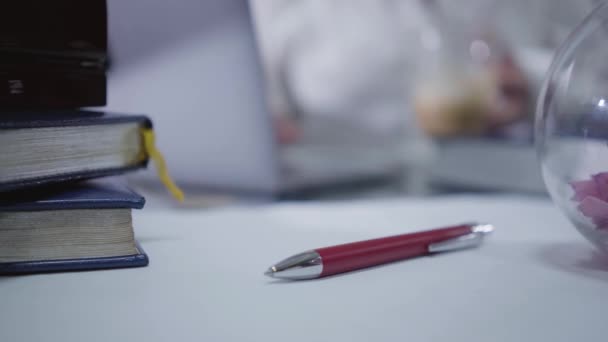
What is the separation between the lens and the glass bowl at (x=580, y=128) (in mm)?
333

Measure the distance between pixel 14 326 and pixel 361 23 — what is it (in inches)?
23.8

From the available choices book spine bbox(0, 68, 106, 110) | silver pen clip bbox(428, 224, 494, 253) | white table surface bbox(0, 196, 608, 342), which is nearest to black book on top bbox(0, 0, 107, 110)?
book spine bbox(0, 68, 106, 110)

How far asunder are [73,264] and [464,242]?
0.26m

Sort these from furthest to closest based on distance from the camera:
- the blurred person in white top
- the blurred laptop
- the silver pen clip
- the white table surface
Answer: the blurred person in white top → the blurred laptop → the silver pen clip → the white table surface

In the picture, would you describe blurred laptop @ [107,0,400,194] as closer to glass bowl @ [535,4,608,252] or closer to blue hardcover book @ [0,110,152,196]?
blue hardcover book @ [0,110,152,196]

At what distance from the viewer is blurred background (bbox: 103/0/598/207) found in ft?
1.97

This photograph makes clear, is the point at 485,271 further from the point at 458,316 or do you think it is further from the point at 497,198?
the point at 497,198

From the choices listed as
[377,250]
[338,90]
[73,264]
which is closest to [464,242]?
[377,250]

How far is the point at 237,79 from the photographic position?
619 millimetres

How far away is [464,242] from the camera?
415mm

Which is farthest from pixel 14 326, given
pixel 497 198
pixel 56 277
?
pixel 497 198

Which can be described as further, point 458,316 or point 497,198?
point 497,198

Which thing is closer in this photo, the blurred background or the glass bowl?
the glass bowl

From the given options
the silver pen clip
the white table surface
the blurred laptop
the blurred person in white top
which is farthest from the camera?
the blurred person in white top
